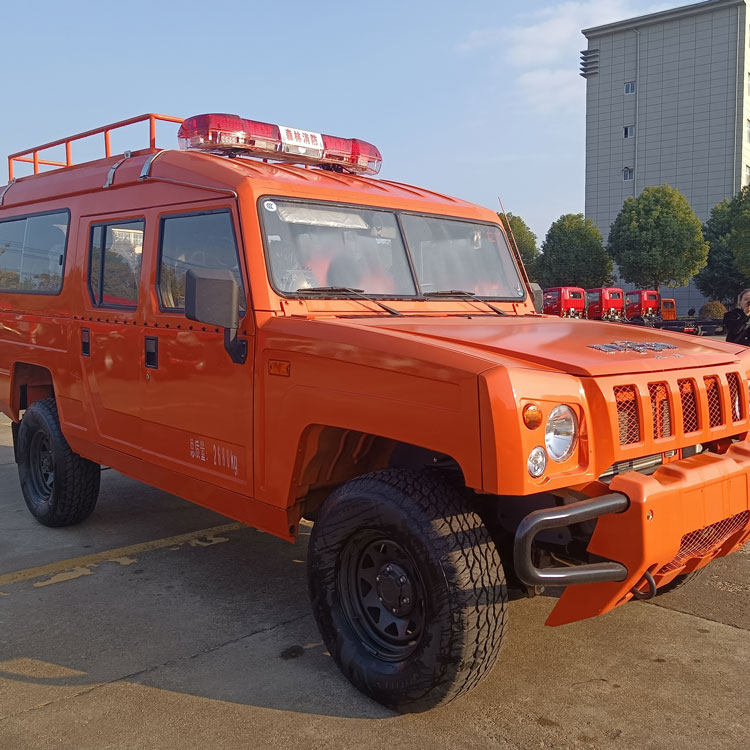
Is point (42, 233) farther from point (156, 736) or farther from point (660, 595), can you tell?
point (660, 595)

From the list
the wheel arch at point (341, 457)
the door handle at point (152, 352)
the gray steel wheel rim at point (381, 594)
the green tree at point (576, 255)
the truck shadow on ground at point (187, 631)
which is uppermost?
the green tree at point (576, 255)

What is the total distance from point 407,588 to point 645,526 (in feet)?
3.06

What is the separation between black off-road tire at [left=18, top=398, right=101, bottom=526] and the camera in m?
5.30

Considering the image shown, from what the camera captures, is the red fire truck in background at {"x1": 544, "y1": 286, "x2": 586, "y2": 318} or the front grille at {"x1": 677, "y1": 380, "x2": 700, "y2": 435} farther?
the red fire truck in background at {"x1": 544, "y1": 286, "x2": 586, "y2": 318}

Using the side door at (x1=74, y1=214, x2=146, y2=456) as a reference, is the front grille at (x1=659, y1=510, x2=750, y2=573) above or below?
below

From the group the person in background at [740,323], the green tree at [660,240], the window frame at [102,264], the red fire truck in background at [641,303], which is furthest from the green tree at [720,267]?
the window frame at [102,264]

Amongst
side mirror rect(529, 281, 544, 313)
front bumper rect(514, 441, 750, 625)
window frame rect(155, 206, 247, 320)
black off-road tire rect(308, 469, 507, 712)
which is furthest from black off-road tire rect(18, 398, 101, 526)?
front bumper rect(514, 441, 750, 625)

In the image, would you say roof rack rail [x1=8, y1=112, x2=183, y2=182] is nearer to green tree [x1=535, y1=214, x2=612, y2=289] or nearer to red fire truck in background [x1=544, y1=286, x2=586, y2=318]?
red fire truck in background [x1=544, y1=286, x2=586, y2=318]

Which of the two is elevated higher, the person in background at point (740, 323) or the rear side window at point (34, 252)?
the rear side window at point (34, 252)

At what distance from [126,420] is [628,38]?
215 feet

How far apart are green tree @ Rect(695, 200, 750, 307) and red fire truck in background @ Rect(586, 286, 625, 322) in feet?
40.6

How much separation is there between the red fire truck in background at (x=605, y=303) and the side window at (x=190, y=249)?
113ft

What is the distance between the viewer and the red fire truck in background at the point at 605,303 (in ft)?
121

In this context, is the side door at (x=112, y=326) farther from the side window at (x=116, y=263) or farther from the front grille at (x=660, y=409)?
the front grille at (x=660, y=409)
